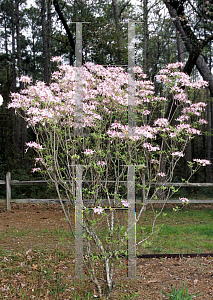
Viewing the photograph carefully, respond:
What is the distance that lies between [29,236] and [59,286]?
5.42 feet

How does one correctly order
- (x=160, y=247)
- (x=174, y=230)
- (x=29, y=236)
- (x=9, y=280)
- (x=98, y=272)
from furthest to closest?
(x=174, y=230) → (x=29, y=236) → (x=160, y=247) → (x=98, y=272) → (x=9, y=280)

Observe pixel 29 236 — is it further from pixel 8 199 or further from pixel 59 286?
pixel 8 199

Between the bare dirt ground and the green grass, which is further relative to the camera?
the green grass

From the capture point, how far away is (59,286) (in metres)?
2.85

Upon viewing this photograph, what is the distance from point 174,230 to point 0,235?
2.85 m

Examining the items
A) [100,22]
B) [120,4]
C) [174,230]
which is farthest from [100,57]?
[174,230]

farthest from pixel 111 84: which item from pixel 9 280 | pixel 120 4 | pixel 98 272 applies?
pixel 120 4

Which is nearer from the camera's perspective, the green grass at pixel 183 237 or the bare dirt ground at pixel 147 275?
the bare dirt ground at pixel 147 275

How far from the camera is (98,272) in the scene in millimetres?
3254

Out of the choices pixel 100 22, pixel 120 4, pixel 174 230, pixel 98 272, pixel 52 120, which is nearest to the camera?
pixel 52 120

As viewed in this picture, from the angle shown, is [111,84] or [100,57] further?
[100,57]

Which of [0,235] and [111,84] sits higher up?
[111,84]

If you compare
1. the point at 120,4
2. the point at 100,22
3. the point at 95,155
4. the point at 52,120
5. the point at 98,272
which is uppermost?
the point at 120,4

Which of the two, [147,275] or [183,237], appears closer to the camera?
[147,275]
